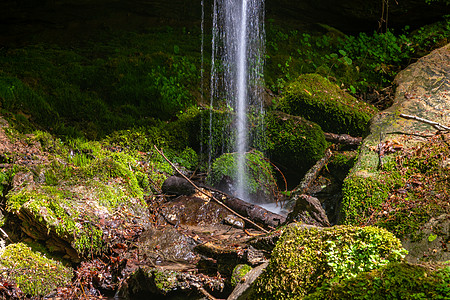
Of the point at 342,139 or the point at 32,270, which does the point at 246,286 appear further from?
the point at 342,139

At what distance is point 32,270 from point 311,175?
4.05 m

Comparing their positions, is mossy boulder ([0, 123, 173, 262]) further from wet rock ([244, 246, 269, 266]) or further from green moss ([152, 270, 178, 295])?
wet rock ([244, 246, 269, 266])

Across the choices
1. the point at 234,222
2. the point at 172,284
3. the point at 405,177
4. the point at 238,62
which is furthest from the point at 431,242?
the point at 238,62

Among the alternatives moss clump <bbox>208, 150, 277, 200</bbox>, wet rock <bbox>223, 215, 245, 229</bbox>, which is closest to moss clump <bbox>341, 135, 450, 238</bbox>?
wet rock <bbox>223, 215, 245, 229</bbox>

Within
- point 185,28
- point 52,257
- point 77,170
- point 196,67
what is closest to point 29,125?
point 77,170

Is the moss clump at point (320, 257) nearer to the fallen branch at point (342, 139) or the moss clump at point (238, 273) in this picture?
the moss clump at point (238, 273)

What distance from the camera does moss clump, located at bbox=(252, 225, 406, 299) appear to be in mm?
2215

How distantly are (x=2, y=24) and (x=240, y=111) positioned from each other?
22.3 feet

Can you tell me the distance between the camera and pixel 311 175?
19.3 feet

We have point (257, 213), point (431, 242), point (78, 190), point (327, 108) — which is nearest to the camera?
point (431, 242)

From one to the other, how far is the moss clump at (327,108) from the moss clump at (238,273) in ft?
13.5

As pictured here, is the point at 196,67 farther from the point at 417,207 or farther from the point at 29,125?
the point at 417,207

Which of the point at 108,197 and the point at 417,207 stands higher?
the point at 417,207

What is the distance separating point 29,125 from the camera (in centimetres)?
622
